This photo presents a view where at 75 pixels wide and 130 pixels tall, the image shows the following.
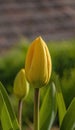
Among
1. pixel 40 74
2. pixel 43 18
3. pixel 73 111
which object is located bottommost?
pixel 43 18

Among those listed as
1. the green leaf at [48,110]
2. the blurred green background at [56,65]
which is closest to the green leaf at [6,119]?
the green leaf at [48,110]

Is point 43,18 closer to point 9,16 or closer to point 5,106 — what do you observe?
point 9,16

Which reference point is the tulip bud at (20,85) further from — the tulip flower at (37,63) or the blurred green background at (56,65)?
the blurred green background at (56,65)

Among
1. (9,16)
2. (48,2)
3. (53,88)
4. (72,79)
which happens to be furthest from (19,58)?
(53,88)

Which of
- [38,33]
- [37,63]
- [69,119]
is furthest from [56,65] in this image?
[37,63]

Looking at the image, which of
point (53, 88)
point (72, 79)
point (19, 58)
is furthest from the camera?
point (19, 58)

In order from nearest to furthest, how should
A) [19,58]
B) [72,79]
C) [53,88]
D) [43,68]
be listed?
1. [43,68]
2. [53,88]
3. [72,79]
4. [19,58]

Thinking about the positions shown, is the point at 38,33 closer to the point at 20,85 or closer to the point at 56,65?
the point at 56,65
